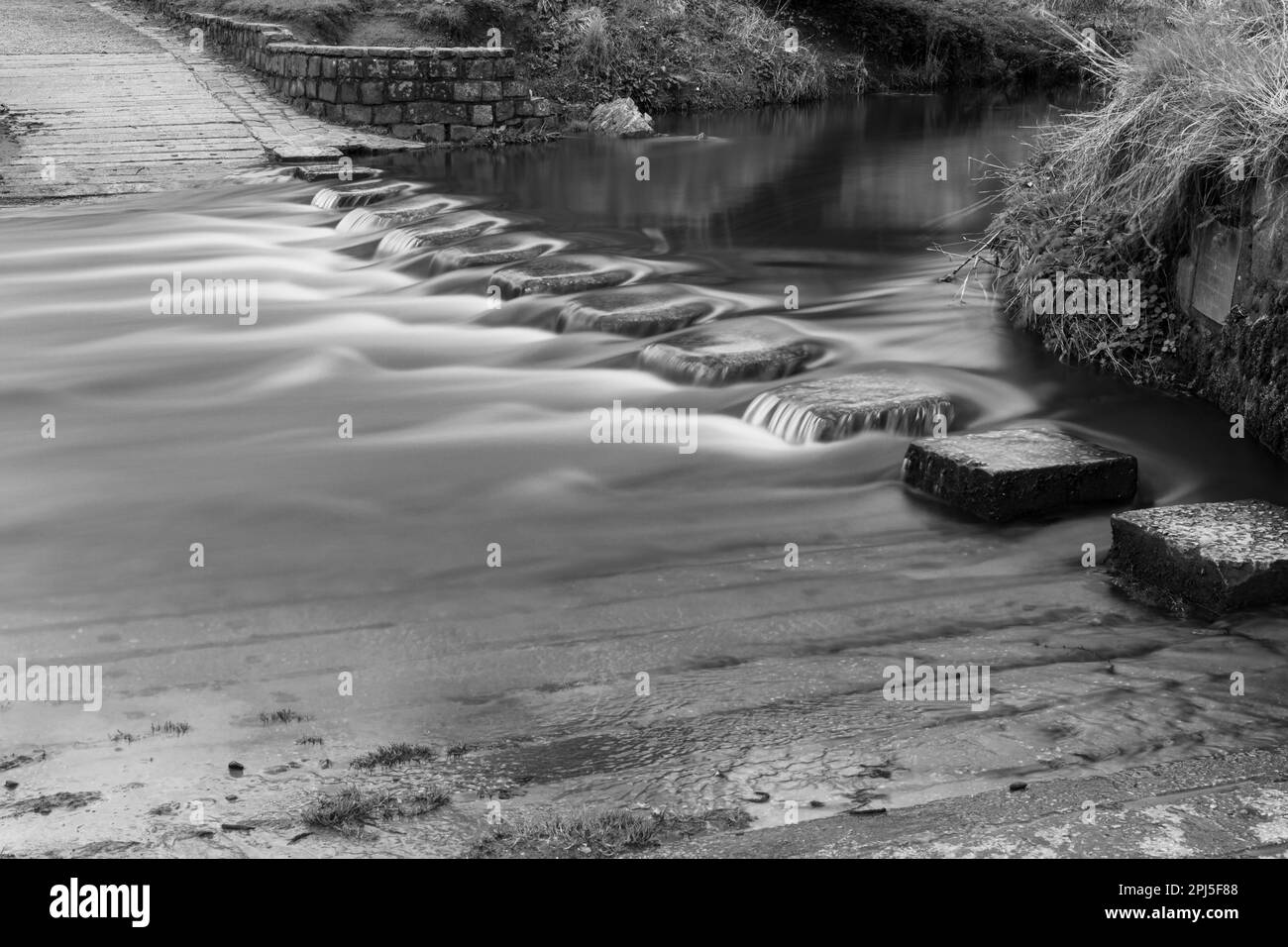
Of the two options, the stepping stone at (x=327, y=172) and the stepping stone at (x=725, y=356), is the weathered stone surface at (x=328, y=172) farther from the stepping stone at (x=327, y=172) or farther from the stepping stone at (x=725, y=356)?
the stepping stone at (x=725, y=356)

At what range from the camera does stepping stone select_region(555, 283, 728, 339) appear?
28.5ft

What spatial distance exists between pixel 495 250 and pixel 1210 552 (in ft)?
23.0

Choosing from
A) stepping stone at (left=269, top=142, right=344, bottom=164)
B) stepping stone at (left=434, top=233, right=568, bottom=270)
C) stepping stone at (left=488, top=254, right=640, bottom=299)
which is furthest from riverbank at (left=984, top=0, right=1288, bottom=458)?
stepping stone at (left=269, top=142, right=344, bottom=164)

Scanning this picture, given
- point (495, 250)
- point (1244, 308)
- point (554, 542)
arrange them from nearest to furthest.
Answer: point (554, 542), point (1244, 308), point (495, 250)

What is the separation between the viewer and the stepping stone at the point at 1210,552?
16.1 feet

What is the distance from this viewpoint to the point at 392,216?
12.3 meters

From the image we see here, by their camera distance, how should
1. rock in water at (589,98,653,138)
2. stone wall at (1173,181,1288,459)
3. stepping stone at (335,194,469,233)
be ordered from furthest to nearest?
rock in water at (589,98,653,138), stepping stone at (335,194,469,233), stone wall at (1173,181,1288,459)

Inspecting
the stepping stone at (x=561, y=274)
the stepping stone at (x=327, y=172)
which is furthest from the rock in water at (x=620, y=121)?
the stepping stone at (x=561, y=274)

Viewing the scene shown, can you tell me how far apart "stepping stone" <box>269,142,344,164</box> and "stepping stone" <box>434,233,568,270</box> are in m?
3.89

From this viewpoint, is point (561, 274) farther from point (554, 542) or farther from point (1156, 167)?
point (554, 542)

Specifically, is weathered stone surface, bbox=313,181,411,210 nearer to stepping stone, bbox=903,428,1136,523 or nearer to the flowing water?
the flowing water

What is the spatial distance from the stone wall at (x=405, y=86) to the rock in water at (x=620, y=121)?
4.27ft

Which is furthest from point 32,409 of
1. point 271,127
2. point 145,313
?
point 271,127

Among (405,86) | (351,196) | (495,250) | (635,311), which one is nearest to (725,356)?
(635,311)
